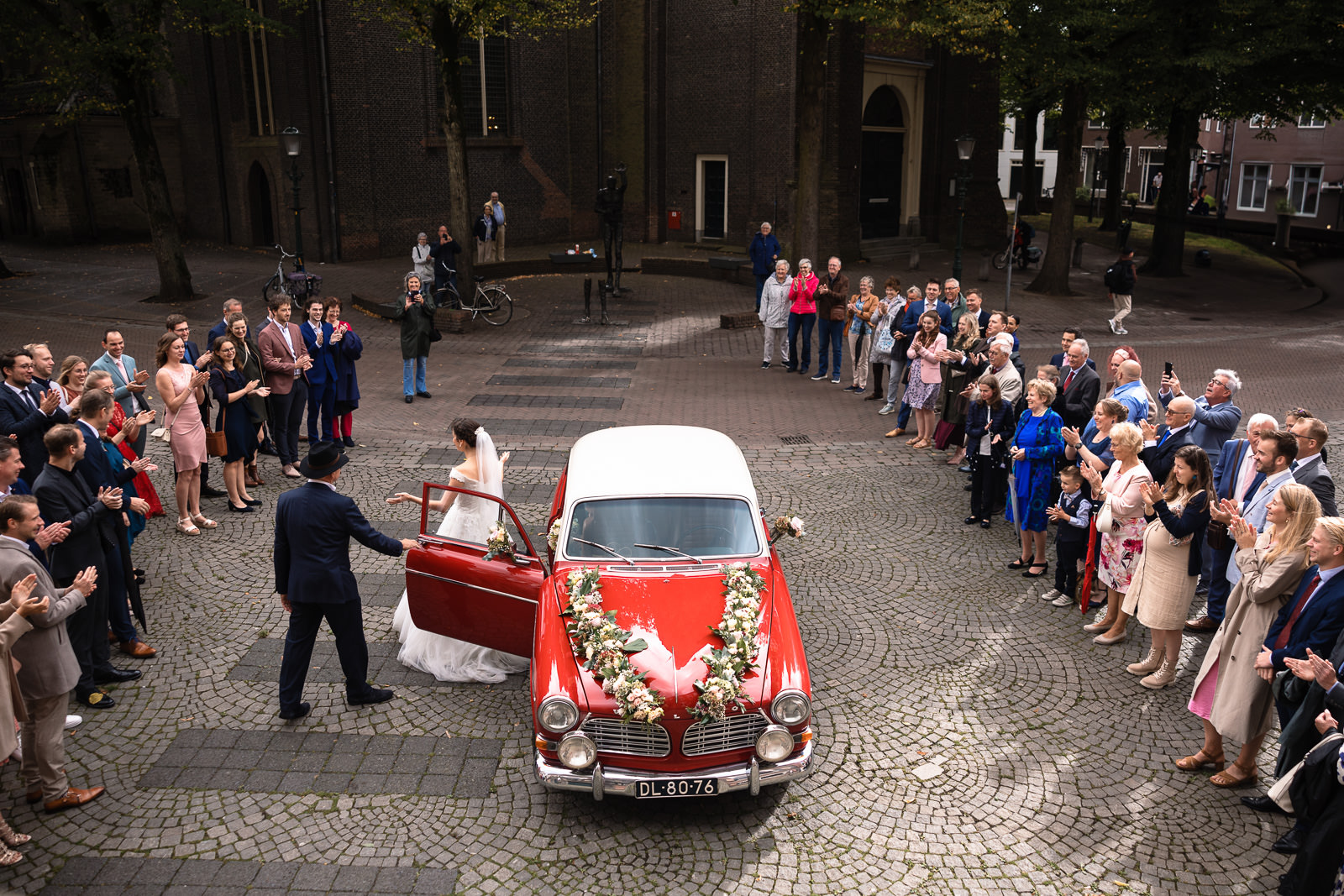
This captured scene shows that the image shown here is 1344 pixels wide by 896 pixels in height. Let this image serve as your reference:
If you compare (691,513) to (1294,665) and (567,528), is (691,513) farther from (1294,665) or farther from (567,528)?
(1294,665)

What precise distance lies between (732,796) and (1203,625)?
4.76 meters

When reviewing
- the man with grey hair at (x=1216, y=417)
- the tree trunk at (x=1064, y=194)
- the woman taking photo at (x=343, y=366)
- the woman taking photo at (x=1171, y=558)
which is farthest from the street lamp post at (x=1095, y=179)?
the woman taking photo at (x=1171, y=558)

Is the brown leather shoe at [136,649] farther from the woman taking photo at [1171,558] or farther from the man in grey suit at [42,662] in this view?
the woman taking photo at [1171,558]

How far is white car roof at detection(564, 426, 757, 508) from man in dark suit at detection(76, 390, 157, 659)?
10.9 feet

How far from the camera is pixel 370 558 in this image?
968 cm

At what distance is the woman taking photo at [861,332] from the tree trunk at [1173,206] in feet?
65.2

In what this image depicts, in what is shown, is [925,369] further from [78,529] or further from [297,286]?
[297,286]

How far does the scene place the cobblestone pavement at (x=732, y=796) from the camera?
554 centimetres

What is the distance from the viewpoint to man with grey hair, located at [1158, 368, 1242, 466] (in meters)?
8.99

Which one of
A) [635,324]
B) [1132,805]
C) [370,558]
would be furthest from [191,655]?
[635,324]

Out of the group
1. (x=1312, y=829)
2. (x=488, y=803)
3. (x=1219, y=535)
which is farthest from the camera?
(x=1219, y=535)

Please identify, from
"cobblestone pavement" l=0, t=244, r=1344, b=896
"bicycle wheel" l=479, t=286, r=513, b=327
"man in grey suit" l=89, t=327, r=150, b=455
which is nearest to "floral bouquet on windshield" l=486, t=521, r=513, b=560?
"cobblestone pavement" l=0, t=244, r=1344, b=896

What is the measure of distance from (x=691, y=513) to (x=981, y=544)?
461 centimetres

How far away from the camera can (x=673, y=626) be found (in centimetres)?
615
